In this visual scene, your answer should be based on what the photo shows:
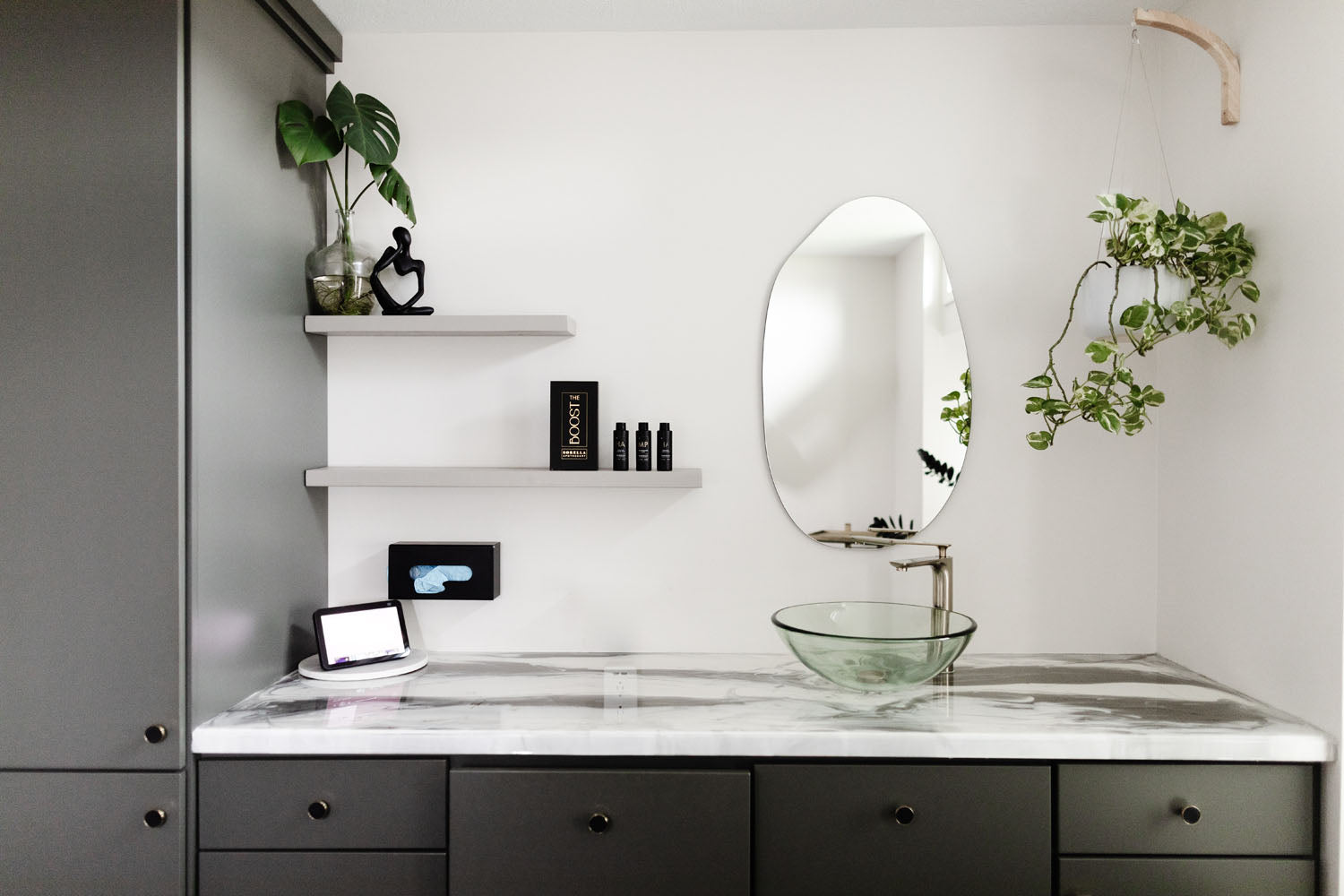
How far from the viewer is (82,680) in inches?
60.5

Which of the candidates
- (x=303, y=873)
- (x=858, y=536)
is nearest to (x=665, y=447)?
(x=858, y=536)

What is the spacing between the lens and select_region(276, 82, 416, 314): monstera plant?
1.91m

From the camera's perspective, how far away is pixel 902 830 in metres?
1.54

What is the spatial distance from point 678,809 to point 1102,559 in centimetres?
125

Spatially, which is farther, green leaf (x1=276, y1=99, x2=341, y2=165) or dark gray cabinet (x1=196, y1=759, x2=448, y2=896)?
green leaf (x1=276, y1=99, x2=341, y2=165)

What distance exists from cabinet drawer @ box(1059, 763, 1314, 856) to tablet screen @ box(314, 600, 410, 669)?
1.44 metres

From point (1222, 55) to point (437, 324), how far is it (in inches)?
68.7

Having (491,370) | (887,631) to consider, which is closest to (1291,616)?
(887,631)

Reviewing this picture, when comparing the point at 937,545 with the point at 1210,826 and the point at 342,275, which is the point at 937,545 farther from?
the point at 342,275

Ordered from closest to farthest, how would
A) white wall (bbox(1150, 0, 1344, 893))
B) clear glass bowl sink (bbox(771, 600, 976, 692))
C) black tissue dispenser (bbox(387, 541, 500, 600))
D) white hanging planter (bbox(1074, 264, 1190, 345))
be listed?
white wall (bbox(1150, 0, 1344, 893)) < clear glass bowl sink (bbox(771, 600, 976, 692)) < white hanging planter (bbox(1074, 264, 1190, 345)) < black tissue dispenser (bbox(387, 541, 500, 600))

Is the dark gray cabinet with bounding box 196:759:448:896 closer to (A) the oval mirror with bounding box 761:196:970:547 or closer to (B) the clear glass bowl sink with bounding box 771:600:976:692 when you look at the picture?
(B) the clear glass bowl sink with bounding box 771:600:976:692

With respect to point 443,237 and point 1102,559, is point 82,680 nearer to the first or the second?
point 443,237

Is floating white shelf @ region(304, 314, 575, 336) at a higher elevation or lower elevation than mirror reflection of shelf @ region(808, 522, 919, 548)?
higher

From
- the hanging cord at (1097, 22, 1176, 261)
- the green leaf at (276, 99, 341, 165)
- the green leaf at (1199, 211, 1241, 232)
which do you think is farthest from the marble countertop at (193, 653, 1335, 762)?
the green leaf at (276, 99, 341, 165)
